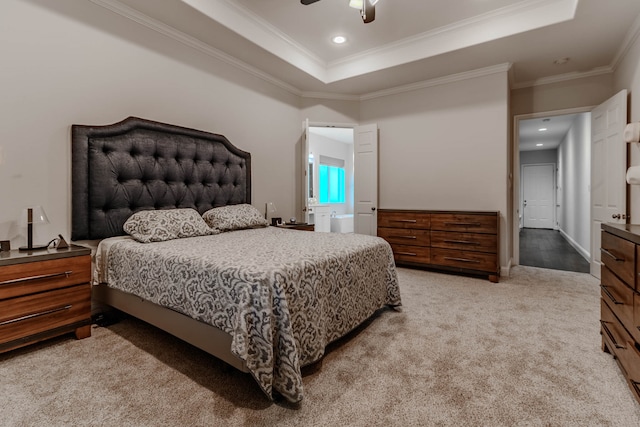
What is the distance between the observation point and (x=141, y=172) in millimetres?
2674

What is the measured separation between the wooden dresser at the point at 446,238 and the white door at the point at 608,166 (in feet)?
3.74

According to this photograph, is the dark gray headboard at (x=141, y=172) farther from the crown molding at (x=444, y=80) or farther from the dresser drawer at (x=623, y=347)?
the dresser drawer at (x=623, y=347)

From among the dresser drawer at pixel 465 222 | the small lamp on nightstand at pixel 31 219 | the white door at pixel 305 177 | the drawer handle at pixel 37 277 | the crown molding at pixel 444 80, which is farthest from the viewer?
the white door at pixel 305 177

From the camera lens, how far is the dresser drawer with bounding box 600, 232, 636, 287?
1.43 metres

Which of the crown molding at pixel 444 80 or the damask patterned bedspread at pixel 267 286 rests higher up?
the crown molding at pixel 444 80

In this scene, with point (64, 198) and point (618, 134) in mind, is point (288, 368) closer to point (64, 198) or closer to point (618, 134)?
point (64, 198)

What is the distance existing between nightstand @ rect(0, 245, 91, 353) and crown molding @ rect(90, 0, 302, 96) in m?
1.97

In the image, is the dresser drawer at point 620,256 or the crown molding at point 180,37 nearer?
the dresser drawer at point 620,256

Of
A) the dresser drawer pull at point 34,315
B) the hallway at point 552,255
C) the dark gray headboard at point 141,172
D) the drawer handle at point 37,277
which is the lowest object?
the hallway at point 552,255

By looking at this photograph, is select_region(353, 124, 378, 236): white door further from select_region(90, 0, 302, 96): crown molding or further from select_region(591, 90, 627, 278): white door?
select_region(591, 90, 627, 278): white door

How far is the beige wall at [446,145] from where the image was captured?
12.5 ft

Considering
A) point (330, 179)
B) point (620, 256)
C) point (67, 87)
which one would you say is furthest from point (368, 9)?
point (330, 179)

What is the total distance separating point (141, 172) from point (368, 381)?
241cm

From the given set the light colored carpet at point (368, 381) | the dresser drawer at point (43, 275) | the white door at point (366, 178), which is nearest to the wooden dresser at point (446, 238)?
the white door at point (366, 178)
